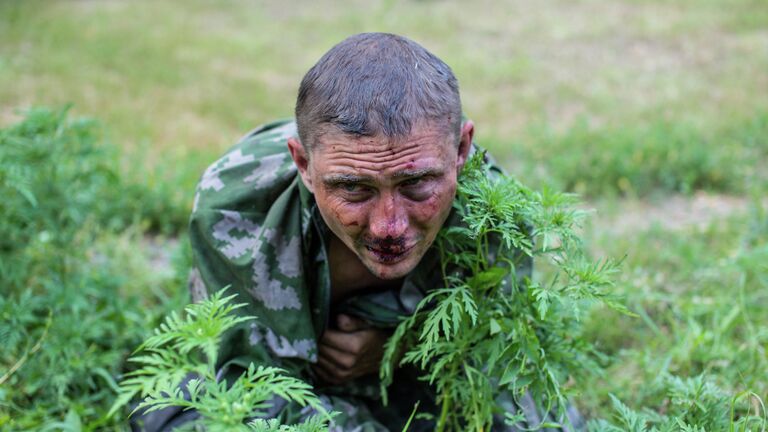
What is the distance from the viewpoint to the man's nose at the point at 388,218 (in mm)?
2279

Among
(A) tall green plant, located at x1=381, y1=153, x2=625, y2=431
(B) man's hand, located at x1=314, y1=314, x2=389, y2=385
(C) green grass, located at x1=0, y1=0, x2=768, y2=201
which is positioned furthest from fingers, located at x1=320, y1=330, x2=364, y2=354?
(C) green grass, located at x1=0, y1=0, x2=768, y2=201

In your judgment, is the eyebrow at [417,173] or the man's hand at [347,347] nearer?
the eyebrow at [417,173]

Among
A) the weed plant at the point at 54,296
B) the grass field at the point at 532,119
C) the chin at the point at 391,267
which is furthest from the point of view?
the grass field at the point at 532,119

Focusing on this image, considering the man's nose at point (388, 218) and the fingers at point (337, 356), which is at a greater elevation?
the man's nose at point (388, 218)

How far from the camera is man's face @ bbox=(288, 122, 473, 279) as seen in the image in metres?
2.23

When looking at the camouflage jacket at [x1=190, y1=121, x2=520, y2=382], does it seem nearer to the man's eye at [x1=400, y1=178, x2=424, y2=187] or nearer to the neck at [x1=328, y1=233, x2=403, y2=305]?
the neck at [x1=328, y1=233, x2=403, y2=305]

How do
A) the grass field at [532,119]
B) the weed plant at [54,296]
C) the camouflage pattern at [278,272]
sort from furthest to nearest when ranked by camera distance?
the grass field at [532,119] → the weed plant at [54,296] → the camouflage pattern at [278,272]

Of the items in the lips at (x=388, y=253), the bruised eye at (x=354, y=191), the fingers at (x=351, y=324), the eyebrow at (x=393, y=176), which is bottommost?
the fingers at (x=351, y=324)

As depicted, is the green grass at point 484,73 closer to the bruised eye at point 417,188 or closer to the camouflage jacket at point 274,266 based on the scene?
the camouflage jacket at point 274,266

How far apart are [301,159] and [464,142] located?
53cm

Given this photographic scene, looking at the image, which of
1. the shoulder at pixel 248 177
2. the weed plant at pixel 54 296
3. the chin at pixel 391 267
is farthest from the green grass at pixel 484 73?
the chin at pixel 391 267

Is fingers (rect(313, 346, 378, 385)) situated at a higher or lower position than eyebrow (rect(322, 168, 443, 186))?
lower

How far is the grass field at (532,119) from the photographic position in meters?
3.55

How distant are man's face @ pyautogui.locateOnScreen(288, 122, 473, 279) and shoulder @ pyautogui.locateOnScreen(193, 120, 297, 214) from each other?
48 cm
